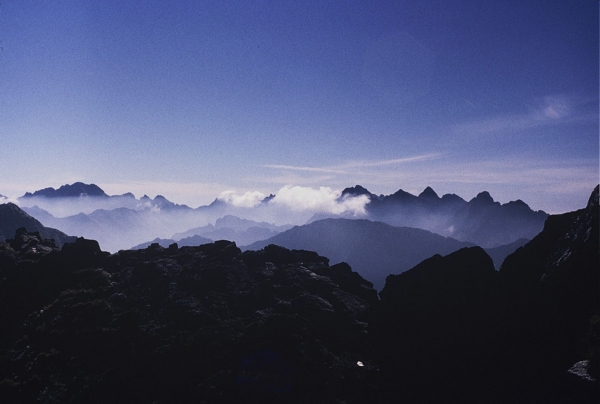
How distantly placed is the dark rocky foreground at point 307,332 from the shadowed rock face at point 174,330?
30 centimetres

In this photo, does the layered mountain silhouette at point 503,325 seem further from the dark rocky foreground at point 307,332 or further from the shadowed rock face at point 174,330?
the shadowed rock face at point 174,330

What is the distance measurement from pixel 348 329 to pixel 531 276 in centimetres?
3933

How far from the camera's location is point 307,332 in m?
64.1

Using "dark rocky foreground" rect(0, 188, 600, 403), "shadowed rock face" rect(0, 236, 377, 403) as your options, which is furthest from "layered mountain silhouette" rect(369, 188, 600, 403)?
"shadowed rock face" rect(0, 236, 377, 403)

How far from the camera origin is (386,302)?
243 ft

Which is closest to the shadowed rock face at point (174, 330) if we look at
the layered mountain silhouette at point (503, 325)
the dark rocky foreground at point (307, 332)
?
the dark rocky foreground at point (307, 332)

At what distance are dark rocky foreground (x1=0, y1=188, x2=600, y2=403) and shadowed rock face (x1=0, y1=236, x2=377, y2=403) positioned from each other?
30 cm

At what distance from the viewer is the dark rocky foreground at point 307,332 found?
40.2 metres

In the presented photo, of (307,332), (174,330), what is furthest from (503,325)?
(174,330)

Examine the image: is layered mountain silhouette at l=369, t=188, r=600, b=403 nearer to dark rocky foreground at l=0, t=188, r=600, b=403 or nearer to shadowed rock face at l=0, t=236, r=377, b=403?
dark rocky foreground at l=0, t=188, r=600, b=403

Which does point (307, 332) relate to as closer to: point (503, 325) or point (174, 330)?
point (174, 330)

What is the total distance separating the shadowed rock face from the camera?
5003 cm

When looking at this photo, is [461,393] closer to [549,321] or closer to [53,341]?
[549,321]

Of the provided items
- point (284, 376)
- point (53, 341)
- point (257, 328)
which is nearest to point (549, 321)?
point (284, 376)
